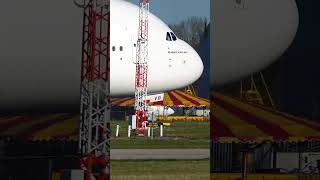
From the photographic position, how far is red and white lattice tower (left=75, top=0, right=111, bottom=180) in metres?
2.79

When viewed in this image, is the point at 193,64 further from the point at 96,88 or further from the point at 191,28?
the point at 96,88

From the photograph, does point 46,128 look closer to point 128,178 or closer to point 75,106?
point 75,106

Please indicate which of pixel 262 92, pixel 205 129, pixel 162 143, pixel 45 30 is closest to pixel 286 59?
pixel 262 92

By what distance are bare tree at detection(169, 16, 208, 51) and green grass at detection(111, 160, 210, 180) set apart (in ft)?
2.19

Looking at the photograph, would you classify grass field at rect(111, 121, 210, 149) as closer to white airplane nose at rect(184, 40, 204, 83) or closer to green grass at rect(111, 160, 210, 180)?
green grass at rect(111, 160, 210, 180)

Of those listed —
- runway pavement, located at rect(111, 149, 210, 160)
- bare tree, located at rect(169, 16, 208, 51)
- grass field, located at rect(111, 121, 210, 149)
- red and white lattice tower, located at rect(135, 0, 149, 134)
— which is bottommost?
runway pavement, located at rect(111, 149, 210, 160)

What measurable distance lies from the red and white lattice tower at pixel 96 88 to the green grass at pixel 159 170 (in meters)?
0.12

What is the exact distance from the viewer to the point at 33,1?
9.66ft

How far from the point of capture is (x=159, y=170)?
305 cm

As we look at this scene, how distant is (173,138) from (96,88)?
60 centimetres

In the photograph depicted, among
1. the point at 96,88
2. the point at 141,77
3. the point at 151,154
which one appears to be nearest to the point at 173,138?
the point at 151,154

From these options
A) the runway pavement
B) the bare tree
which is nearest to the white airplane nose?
the bare tree

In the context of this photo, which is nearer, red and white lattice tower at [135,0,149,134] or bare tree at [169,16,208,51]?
bare tree at [169,16,208,51]

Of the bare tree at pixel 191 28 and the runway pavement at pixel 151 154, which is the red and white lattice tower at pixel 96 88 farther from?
the bare tree at pixel 191 28
